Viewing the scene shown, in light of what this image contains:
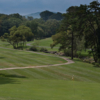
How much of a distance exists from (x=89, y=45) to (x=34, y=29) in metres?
88.6

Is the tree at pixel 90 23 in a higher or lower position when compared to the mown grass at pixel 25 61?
higher

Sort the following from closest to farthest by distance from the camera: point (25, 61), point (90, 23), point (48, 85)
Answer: point (48, 85) → point (90, 23) → point (25, 61)

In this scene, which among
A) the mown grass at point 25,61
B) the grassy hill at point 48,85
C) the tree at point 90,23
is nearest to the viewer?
the grassy hill at point 48,85

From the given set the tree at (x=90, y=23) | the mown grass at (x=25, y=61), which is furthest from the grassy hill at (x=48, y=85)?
the tree at (x=90, y=23)

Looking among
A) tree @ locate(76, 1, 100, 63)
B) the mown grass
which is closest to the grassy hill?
the mown grass

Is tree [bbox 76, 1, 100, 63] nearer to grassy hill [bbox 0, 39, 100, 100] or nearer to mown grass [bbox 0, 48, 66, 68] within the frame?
mown grass [bbox 0, 48, 66, 68]

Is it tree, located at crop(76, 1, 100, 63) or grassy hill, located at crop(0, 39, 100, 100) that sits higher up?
tree, located at crop(76, 1, 100, 63)

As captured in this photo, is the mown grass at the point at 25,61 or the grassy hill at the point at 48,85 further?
the mown grass at the point at 25,61

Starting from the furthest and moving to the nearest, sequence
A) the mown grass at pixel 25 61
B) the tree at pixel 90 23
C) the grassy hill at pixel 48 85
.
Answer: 1. the tree at pixel 90 23
2. the mown grass at pixel 25 61
3. the grassy hill at pixel 48 85

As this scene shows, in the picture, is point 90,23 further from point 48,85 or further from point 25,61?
point 48,85

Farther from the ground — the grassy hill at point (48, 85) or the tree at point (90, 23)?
the tree at point (90, 23)

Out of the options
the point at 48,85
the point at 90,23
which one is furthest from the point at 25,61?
the point at 48,85

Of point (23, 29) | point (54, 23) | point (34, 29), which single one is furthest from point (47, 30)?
point (23, 29)

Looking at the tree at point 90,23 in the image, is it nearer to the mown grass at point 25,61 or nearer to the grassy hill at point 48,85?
the mown grass at point 25,61
